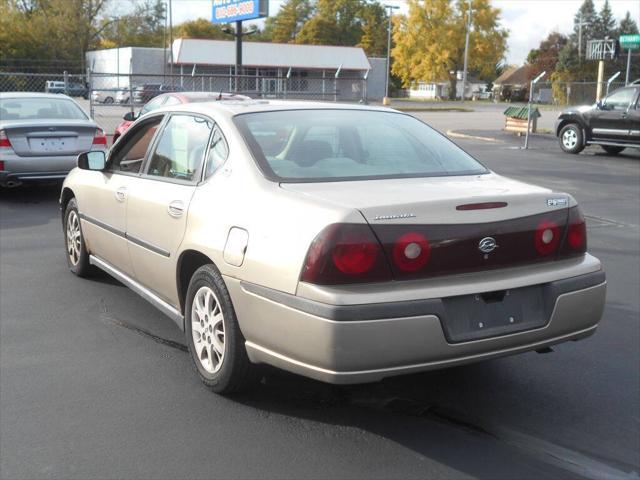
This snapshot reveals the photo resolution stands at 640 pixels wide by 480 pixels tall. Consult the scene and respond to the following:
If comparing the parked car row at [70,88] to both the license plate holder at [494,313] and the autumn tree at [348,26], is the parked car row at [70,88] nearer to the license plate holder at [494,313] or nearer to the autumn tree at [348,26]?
the license plate holder at [494,313]

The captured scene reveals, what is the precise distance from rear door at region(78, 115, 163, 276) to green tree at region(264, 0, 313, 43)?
115593 mm

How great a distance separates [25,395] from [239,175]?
1.64 meters

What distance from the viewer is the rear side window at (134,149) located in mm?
5324

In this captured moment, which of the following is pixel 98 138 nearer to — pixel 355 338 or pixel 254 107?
pixel 254 107

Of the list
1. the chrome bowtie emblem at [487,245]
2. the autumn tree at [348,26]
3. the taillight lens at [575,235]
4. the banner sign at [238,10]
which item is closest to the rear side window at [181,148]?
the chrome bowtie emblem at [487,245]

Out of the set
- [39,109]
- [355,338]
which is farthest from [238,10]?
[355,338]

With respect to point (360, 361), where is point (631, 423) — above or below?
below

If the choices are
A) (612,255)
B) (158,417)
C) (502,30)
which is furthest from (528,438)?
(502,30)

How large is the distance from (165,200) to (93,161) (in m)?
1.42

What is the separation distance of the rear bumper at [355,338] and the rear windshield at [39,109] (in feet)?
27.9

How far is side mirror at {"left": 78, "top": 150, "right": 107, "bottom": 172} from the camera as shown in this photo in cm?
571

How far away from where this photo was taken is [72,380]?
14.3 feet

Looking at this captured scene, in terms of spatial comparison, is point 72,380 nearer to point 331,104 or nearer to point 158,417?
point 158,417

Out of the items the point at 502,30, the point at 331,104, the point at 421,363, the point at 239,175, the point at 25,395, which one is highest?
the point at 502,30
